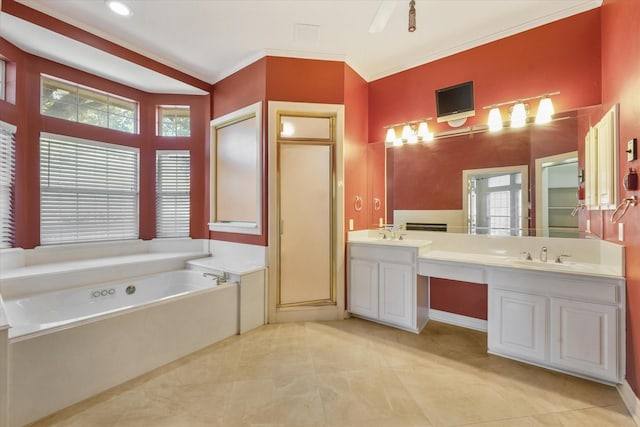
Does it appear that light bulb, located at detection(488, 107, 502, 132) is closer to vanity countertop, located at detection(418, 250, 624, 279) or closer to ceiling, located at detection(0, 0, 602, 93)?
ceiling, located at detection(0, 0, 602, 93)

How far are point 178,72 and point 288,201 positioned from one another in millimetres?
2112

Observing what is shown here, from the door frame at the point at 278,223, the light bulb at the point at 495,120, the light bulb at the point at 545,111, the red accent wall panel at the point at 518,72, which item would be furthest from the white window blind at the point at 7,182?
the light bulb at the point at 545,111

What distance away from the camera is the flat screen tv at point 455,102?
9.32 feet

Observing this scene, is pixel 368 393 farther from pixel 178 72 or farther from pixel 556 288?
pixel 178 72

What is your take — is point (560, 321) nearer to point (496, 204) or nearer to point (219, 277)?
point (496, 204)

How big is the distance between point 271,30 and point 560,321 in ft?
11.4

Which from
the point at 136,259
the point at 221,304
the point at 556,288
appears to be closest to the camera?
the point at 556,288

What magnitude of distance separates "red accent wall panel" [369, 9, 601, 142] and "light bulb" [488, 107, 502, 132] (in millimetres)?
113

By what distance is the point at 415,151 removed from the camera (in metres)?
3.23

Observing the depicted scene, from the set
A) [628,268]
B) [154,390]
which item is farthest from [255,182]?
[628,268]

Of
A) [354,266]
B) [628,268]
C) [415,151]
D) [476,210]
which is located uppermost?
[415,151]

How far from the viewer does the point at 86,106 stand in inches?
130

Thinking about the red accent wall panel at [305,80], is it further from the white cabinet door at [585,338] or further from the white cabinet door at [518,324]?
the white cabinet door at [585,338]

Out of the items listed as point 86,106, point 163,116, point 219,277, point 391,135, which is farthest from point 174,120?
point 391,135
